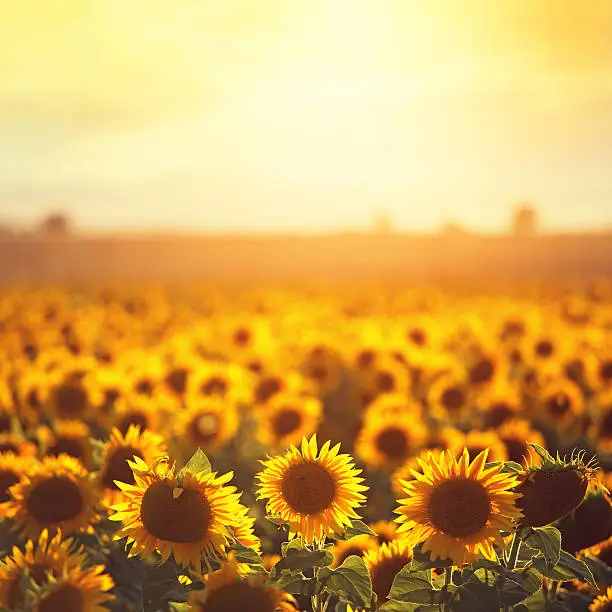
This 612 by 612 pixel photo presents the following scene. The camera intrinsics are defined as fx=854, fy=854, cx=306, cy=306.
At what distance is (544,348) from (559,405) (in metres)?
2.65

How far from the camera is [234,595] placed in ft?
7.75

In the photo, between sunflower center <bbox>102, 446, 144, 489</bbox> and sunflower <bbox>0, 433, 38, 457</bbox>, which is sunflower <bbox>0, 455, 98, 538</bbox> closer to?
sunflower center <bbox>102, 446, 144, 489</bbox>

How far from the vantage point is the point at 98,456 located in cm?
400

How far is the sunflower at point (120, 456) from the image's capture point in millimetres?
3861

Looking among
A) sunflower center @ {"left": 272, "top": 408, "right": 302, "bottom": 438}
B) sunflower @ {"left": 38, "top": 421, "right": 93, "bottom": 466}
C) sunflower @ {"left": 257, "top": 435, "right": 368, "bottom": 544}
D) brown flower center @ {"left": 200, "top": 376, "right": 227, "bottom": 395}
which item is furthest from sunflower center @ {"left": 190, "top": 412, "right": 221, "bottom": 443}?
sunflower @ {"left": 257, "top": 435, "right": 368, "bottom": 544}

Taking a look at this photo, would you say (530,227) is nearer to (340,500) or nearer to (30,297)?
(30,297)

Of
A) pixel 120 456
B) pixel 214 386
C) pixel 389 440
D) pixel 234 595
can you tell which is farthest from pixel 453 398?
pixel 234 595

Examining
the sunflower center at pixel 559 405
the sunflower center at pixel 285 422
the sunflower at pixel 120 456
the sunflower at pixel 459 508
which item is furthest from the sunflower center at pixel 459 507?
the sunflower center at pixel 559 405

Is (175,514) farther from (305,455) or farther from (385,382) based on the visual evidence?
(385,382)

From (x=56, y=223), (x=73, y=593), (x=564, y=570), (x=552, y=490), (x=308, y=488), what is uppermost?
(x=552, y=490)

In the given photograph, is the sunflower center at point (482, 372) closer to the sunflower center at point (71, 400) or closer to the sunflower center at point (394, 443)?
the sunflower center at point (394, 443)

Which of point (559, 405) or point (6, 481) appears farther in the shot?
point (559, 405)

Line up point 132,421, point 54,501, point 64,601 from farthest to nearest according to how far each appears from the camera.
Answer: point 132,421 → point 54,501 → point 64,601

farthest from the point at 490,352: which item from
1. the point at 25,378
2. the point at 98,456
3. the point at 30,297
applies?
the point at 30,297
